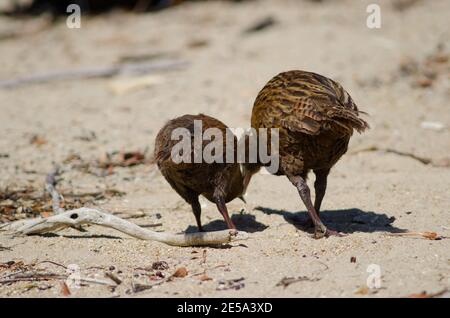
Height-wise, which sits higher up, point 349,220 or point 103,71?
point 103,71

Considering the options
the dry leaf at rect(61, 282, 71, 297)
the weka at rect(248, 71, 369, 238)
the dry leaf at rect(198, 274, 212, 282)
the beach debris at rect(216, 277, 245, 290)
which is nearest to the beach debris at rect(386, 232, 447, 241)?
the weka at rect(248, 71, 369, 238)

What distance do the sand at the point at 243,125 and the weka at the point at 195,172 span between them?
1.65 feet

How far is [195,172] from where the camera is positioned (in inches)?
225

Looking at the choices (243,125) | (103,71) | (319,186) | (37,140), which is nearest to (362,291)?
(319,186)

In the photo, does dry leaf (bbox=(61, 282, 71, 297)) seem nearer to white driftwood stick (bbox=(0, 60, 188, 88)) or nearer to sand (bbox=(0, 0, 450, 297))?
sand (bbox=(0, 0, 450, 297))

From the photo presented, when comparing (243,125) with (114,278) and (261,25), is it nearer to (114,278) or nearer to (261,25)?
(261,25)

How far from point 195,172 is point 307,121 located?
1017 millimetres

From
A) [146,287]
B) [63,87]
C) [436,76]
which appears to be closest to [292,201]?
[146,287]

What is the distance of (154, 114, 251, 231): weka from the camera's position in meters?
5.70

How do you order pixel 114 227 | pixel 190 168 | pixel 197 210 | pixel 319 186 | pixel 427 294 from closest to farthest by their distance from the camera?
pixel 427 294 < pixel 190 168 < pixel 114 227 < pixel 197 210 < pixel 319 186

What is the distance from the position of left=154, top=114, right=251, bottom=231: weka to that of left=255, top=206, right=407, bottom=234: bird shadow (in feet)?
2.77

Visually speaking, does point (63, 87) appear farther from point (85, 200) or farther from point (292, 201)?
point (292, 201)

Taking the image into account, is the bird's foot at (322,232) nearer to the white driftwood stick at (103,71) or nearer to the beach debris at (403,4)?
the white driftwood stick at (103,71)

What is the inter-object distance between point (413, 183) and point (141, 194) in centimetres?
287
